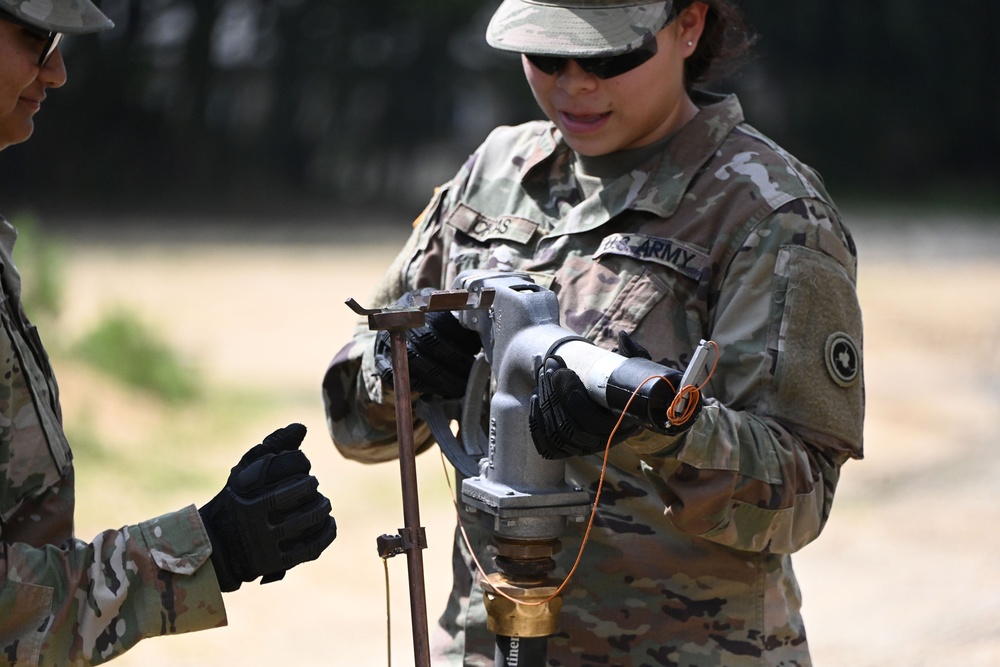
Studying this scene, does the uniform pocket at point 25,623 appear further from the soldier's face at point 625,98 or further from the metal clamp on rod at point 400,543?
the soldier's face at point 625,98

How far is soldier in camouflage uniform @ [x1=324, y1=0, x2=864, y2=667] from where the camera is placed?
2273 millimetres

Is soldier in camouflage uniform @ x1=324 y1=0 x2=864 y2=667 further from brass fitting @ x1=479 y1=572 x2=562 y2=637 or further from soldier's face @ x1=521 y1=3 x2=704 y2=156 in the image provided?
brass fitting @ x1=479 y1=572 x2=562 y2=637

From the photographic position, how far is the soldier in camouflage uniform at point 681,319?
7.46 feet

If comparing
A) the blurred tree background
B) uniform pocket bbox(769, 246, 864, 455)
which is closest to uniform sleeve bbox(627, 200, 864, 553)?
uniform pocket bbox(769, 246, 864, 455)

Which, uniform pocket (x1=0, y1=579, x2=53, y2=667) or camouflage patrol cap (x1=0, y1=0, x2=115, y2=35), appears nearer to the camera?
uniform pocket (x1=0, y1=579, x2=53, y2=667)

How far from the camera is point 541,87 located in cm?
255

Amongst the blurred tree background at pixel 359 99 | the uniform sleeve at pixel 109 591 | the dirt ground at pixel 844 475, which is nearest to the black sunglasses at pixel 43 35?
the uniform sleeve at pixel 109 591

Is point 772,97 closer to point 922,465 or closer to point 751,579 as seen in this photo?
point 922,465

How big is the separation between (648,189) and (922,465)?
6259 millimetres

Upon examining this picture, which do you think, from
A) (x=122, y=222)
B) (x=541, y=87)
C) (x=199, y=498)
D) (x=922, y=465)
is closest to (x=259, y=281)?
(x=122, y=222)

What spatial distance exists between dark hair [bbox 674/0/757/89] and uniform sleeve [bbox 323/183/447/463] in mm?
591

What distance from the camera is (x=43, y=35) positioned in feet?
7.50

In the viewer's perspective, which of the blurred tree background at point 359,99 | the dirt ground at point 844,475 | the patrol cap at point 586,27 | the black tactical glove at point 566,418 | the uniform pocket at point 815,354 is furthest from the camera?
the blurred tree background at point 359,99

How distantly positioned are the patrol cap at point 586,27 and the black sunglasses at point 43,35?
2.65 feet
